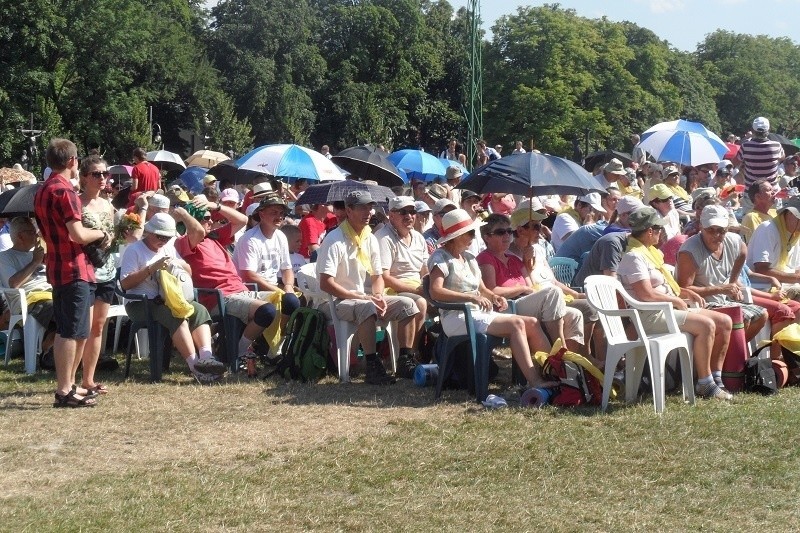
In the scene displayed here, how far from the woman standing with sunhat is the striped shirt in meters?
8.05

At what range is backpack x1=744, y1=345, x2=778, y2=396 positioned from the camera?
755 centimetres

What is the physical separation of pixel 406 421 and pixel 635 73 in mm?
65452

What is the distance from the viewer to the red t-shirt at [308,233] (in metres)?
10.5

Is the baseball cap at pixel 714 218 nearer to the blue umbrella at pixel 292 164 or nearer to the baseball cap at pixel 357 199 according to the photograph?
the baseball cap at pixel 357 199

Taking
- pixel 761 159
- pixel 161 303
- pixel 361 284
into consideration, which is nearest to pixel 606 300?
pixel 361 284

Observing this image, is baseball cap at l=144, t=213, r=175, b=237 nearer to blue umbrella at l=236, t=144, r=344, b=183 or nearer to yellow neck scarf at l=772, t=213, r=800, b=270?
yellow neck scarf at l=772, t=213, r=800, b=270

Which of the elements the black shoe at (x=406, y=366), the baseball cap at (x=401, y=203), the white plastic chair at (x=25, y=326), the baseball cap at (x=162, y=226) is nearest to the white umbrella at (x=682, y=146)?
the baseball cap at (x=401, y=203)

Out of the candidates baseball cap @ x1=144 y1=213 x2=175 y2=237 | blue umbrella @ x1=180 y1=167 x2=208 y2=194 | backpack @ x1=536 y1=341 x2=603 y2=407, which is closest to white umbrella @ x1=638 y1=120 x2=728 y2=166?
blue umbrella @ x1=180 y1=167 x2=208 y2=194

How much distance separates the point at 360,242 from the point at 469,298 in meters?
1.22

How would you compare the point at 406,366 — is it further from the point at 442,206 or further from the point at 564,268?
the point at 442,206

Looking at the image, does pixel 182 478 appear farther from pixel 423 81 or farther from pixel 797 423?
pixel 423 81

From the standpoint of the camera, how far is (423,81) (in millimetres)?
67438

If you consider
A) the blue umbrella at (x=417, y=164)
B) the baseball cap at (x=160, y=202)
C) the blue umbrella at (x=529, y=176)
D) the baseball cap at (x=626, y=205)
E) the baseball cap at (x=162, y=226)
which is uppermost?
the blue umbrella at (x=417, y=164)

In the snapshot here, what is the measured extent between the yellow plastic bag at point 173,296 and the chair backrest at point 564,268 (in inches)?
123
